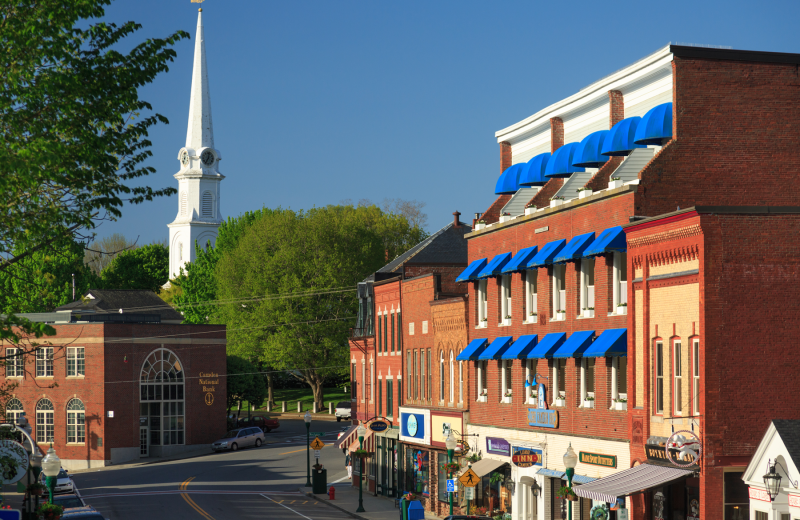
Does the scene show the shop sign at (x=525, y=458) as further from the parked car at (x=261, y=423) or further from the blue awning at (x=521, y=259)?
the parked car at (x=261, y=423)

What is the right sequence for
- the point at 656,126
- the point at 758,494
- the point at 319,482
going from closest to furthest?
the point at 758,494, the point at 656,126, the point at 319,482

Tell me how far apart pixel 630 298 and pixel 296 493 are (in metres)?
30.7

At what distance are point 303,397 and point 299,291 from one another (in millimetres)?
22194

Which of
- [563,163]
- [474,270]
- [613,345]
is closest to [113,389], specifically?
[474,270]

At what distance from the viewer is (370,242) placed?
93.3 meters

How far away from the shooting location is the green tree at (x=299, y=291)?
291ft

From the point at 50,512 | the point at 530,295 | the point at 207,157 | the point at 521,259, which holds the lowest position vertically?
the point at 50,512

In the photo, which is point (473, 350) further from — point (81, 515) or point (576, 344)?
point (81, 515)

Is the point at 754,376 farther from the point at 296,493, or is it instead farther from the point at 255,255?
the point at 255,255

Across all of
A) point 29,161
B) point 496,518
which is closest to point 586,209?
point 496,518

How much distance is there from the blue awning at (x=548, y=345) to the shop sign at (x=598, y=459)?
10.9 ft

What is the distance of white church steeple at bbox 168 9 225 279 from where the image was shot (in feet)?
426

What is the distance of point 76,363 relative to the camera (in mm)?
74125

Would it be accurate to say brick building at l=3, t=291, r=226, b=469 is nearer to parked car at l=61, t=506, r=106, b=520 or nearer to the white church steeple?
parked car at l=61, t=506, r=106, b=520
